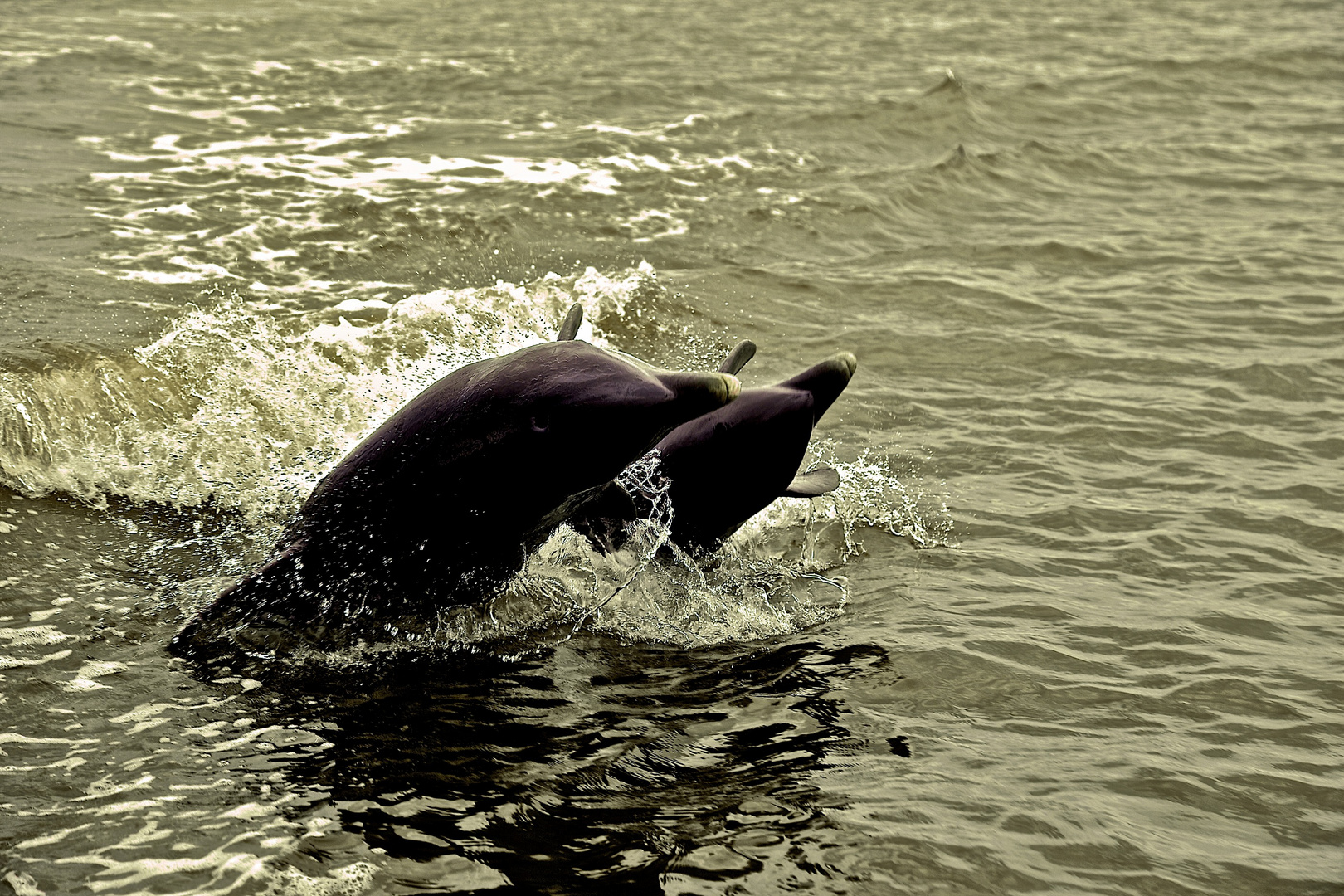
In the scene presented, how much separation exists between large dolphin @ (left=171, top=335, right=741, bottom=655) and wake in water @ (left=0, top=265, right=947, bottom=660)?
0.91ft

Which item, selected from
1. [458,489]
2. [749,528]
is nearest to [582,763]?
[458,489]

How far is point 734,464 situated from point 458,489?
1.56 metres

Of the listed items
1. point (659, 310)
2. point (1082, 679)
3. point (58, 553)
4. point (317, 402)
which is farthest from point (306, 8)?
point (1082, 679)

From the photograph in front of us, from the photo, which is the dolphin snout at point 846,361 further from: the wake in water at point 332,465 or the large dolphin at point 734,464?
the wake in water at point 332,465

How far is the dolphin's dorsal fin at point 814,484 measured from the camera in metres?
6.72

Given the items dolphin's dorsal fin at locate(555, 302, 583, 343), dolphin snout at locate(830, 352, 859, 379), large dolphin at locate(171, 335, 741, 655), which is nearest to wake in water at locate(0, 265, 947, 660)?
large dolphin at locate(171, 335, 741, 655)

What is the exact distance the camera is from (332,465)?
7.57m

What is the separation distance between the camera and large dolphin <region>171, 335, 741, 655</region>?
541cm

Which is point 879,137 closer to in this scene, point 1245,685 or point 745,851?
point 1245,685

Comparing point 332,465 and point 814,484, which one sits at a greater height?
point 814,484

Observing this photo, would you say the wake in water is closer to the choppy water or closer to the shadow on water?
the choppy water

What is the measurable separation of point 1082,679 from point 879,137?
41.0 ft

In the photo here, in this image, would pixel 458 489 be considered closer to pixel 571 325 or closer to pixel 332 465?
pixel 571 325

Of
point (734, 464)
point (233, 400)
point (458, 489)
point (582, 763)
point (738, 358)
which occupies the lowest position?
point (582, 763)
